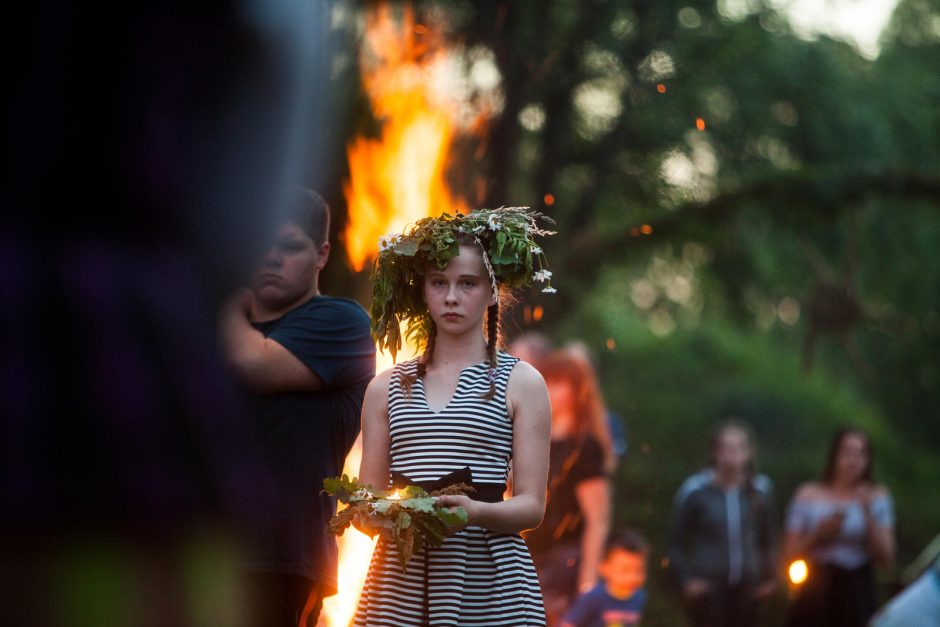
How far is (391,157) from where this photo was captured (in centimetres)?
802

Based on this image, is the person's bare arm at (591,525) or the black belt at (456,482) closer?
the black belt at (456,482)

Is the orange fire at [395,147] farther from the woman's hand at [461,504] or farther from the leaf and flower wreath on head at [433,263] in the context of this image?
the woman's hand at [461,504]

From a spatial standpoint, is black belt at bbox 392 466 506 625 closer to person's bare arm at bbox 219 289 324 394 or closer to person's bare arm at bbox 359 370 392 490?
person's bare arm at bbox 359 370 392 490

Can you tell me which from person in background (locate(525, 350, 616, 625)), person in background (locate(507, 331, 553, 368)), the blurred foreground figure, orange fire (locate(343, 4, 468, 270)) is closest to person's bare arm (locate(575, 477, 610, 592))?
person in background (locate(525, 350, 616, 625))

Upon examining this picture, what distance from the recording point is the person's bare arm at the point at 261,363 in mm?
4164

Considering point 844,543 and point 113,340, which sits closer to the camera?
point 113,340

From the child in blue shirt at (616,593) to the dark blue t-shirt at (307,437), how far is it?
3.32m

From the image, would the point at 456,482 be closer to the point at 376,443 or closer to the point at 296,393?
the point at 376,443

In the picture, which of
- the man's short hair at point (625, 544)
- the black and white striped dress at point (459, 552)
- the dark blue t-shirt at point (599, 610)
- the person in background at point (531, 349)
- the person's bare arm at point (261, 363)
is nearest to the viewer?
the black and white striped dress at point (459, 552)

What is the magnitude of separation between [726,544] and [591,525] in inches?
73.4

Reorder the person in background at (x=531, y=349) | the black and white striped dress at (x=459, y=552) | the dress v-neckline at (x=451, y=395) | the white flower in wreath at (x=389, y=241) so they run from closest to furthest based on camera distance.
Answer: the black and white striped dress at (x=459, y=552), the dress v-neckline at (x=451, y=395), the white flower in wreath at (x=389, y=241), the person in background at (x=531, y=349)

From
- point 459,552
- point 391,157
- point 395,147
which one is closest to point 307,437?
point 459,552

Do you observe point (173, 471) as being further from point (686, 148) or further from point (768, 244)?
point (768, 244)

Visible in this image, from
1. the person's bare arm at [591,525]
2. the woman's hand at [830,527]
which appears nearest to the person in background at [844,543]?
the woman's hand at [830,527]
